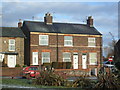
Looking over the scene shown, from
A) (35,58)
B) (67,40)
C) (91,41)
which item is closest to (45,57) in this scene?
(35,58)

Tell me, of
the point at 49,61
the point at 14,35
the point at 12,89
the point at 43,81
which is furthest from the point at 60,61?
the point at 12,89

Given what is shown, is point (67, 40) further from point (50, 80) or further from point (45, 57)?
point (50, 80)

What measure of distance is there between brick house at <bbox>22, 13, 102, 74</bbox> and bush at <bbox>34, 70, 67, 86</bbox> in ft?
77.5

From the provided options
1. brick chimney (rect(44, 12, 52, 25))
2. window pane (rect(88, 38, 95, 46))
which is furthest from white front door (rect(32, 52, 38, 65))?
window pane (rect(88, 38, 95, 46))

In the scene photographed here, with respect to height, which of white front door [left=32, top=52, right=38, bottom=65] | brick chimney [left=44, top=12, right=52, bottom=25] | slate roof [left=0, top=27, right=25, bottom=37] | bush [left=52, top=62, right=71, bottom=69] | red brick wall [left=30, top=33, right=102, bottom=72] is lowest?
bush [left=52, top=62, right=71, bottom=69]

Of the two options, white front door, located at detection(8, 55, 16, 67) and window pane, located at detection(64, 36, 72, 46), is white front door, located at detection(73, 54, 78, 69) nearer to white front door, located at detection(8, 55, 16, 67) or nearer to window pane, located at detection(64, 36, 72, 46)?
window pane, located at detection(64, 36, 72, 46)

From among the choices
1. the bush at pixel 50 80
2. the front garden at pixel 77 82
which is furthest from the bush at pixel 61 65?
the bush at pixel 50 80

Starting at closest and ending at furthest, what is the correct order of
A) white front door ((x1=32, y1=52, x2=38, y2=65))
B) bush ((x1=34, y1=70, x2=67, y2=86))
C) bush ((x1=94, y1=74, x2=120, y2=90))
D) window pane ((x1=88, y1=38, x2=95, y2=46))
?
1. bush ((x1=94, y1=74, x2=120, y2=90))
2. bush ((x1=34, y1=70, x2=67, y2=86))
3. white front door ((x1=32, y1=52, x2=38, y2=65))
4. window pane ((x1=88, y1=38, x2=95, y2=46))

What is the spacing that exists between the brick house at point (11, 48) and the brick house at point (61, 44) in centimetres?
117

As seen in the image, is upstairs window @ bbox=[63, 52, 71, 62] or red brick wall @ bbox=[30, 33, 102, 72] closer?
red brick wall @ bbox=[30, 33, 102, 72]

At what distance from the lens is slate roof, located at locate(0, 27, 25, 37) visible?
41469 millimetres

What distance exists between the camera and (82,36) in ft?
144

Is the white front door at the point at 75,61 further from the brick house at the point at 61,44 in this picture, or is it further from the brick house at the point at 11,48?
the brick house at the point at 11,48

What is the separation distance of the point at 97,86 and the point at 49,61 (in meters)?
26.9
